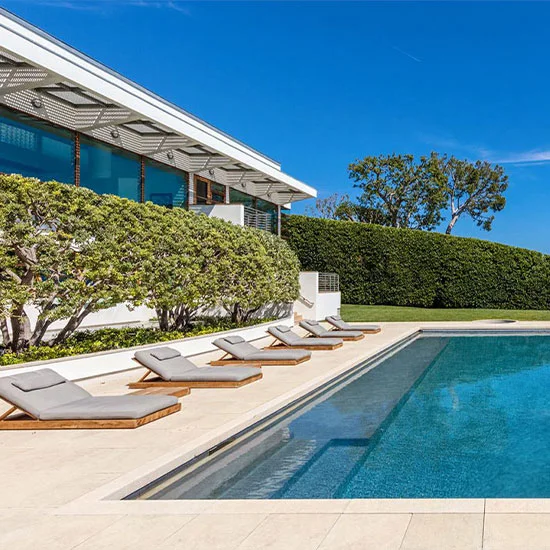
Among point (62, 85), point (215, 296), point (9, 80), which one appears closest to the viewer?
point (9, 80)

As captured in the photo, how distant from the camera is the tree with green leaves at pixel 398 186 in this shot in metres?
48.1

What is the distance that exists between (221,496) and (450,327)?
18.4 m

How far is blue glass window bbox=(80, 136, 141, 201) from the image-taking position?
54.7 feet

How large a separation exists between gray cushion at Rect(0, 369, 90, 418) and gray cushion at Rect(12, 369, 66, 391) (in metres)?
0.01

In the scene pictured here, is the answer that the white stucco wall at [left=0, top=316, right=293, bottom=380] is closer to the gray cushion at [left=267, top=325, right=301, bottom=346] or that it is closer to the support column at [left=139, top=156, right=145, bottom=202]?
the gray cushion at [left=267, top=325, right=301, bottom=346]

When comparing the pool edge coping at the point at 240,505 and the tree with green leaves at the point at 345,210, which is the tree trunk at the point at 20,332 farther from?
the tree with green leaves at the point at 345,210

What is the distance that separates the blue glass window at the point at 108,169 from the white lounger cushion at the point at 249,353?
6.14 meters

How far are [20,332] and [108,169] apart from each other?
7574 mm

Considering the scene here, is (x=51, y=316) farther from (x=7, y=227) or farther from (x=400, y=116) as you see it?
(x=400, y=116)

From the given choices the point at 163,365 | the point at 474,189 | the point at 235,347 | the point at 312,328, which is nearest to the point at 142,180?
the point at 312,328

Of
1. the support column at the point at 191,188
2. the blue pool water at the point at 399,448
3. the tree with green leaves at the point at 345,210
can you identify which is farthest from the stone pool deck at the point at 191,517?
the tree with green leaves at the point at 345,210

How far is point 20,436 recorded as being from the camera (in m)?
7.20

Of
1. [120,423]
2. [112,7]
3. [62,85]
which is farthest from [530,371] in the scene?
[112,7]

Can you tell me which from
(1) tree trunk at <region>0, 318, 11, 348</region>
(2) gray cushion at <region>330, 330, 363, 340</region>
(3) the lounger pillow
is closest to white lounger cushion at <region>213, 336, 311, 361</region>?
(3) the lounger pillow
